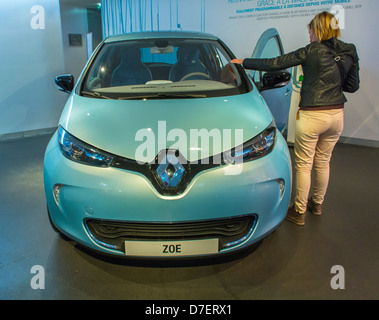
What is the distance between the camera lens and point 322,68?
6.79ft

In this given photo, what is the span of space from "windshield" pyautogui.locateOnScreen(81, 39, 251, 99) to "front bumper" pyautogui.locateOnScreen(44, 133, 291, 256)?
0.63 meters

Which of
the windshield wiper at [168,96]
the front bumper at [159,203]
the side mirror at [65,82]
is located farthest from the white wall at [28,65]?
the front bumper at [159,203]

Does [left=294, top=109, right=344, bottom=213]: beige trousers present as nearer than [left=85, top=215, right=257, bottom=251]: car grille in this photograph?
No

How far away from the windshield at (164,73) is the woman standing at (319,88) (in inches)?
10.2

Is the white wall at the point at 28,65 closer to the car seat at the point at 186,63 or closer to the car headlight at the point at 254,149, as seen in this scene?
the car seat at the point at 186,63

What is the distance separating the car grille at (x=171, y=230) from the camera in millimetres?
1534

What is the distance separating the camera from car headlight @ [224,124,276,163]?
1.58 m

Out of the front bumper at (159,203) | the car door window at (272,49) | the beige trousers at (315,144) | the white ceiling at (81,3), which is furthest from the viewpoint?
the white ceiling at (81,3)

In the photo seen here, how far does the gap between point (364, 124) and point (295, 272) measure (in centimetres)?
343

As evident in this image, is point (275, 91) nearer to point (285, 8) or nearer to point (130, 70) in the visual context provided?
point (285, 8)

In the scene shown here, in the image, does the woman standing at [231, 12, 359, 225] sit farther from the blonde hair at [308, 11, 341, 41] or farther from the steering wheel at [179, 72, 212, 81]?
the steering wheel at [179, 72, 212, 81]

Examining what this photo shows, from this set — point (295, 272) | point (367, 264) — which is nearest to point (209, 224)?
point (295, 272)

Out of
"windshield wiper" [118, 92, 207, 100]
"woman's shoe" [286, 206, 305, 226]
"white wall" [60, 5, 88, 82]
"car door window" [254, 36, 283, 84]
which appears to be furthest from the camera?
"white wall" [60, 5, 88, 82]

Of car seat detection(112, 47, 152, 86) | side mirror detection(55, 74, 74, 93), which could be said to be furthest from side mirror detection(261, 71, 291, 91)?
side mirror detection(55, 74, 74, 93)
